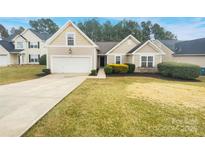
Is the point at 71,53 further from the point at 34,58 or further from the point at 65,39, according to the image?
the point at 34,58

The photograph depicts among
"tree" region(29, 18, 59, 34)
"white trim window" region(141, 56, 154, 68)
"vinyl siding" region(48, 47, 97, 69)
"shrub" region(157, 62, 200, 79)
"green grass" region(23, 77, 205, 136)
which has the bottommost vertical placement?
"green grass" region(23, 77, 205, 136)

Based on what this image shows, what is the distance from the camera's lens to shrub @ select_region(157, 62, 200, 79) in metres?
12.6

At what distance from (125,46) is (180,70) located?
726 cm

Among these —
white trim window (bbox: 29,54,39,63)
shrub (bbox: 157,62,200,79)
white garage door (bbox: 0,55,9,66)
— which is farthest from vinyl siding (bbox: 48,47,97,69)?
white trim window (bbox: 29,54,39,63)

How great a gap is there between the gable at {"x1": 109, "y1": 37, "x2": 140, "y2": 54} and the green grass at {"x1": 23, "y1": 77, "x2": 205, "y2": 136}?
43.9 ft

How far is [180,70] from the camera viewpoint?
1358cm

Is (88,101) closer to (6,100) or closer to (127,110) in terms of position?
(127,110)

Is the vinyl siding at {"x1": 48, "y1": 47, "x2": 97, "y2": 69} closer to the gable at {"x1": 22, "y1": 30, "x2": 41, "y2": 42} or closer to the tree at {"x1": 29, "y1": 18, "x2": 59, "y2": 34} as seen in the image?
the tree at {"x1": 29, "y1": 18, "x2": 59, "y2": 34}

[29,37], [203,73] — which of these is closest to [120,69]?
[203,73]

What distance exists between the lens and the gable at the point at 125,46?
1860 centimetres

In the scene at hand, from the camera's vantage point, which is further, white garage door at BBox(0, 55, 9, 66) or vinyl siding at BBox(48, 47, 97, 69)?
white garage door at BBox(0, 55, 9, 66)

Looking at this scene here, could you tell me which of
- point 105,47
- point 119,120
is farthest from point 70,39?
point 119,120

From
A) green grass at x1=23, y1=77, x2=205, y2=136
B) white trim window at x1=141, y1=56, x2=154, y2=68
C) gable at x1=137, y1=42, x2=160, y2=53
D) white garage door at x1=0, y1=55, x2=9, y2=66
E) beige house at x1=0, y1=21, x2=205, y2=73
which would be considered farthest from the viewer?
white trim window at x1=141, y1=56, x2=154, y2=68
